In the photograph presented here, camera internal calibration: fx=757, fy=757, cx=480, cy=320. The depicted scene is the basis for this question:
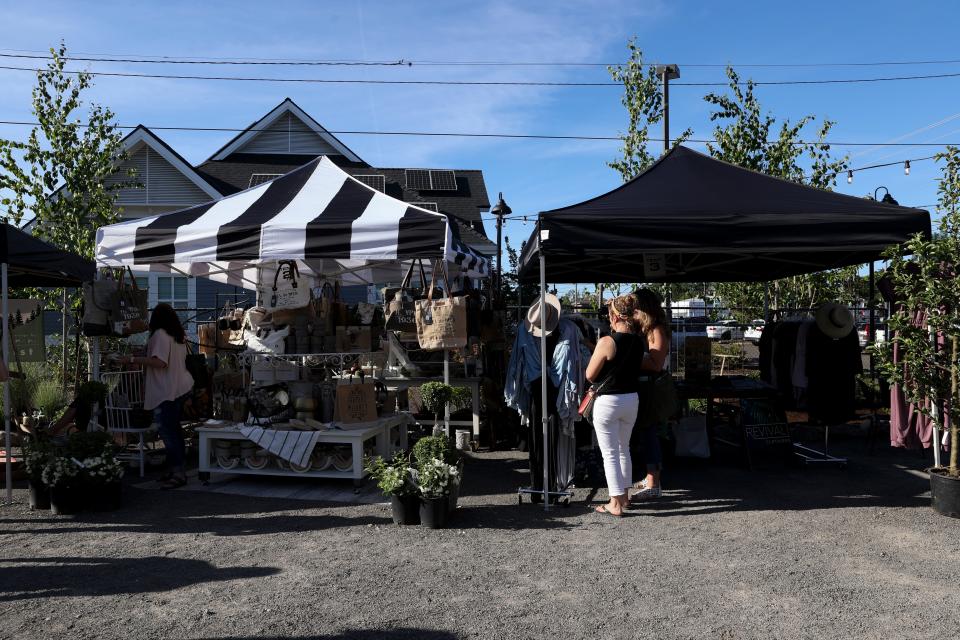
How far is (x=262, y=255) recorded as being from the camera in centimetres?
652

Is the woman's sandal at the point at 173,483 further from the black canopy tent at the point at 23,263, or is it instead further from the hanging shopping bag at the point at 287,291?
the hanging shopping bag at the point at 287,291

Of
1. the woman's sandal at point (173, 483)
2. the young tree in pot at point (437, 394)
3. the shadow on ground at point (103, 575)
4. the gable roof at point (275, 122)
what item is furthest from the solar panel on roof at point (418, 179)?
the shadow on ground at point (103, 575)

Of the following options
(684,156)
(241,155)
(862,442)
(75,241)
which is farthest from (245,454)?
(241,155)

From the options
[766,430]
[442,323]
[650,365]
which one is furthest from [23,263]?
[766,430]

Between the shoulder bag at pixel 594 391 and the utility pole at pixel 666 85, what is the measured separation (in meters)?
9.94

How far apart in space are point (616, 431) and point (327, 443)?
2.69 metres

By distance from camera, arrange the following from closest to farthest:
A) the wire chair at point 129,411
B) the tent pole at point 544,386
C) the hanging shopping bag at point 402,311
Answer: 1. the tent pole at point 544,386
2. the wire chair at point 129,411
3. the hanging shopping bag at point 402,311

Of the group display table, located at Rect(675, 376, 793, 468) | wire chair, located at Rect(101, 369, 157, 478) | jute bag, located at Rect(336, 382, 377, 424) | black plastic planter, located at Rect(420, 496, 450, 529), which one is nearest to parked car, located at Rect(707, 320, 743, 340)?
display table, located at Rect(675, 376, 793, 468)

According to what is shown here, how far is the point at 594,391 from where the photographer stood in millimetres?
5562

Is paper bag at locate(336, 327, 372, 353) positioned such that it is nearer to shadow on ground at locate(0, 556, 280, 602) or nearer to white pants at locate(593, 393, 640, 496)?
white pants at locate(593, 393, 640, 496)

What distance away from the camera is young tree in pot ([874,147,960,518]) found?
18.0ft

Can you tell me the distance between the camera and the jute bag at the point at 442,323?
6844mm

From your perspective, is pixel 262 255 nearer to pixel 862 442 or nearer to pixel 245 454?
pixel 245 454

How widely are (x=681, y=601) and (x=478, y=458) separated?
4435mm
